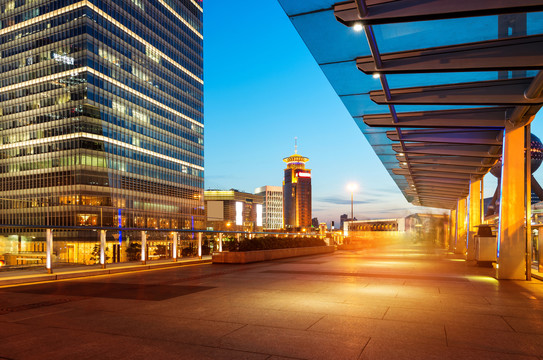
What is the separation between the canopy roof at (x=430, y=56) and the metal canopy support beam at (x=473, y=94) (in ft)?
0.08

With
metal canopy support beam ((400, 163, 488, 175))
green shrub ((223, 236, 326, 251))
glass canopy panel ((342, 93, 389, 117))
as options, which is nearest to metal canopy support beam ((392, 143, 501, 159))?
metal canopy support beam ((400, 163, 488, 175))

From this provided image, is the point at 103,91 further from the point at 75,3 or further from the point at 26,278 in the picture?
the point at 26,278

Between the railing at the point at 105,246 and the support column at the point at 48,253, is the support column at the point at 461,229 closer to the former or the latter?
the railing at the point at 105,246

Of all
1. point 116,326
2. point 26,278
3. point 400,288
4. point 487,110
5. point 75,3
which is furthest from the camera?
point 75,3

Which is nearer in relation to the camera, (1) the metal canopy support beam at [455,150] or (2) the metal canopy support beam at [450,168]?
(1) the metal canopy support beam at [455,150]

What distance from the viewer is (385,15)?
23.0 ft

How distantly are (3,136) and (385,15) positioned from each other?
117340 mm

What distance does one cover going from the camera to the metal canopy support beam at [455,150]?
1794 cm

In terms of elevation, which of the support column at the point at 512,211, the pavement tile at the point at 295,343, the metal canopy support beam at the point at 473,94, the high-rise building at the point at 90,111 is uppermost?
the high-rise building at the point at 90,111

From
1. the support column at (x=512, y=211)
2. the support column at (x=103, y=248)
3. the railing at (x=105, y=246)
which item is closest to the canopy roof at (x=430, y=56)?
the support column at (x=512, y=211)

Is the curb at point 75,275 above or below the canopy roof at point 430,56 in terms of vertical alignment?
below

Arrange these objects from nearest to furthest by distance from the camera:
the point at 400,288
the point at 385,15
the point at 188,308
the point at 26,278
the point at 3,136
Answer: the point at 385,15 < the point at 188,308 < the point at 400,288 < the point at 26,278 < the point at 3,136

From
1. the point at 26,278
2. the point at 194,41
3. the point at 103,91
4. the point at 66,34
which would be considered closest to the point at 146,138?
the point at 103,91

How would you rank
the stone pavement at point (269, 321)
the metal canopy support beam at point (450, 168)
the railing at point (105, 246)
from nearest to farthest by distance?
the stone pavement at point (269, 321) < the railing at point (105, 246) < the metal canopy support beam at point (450, 168)
